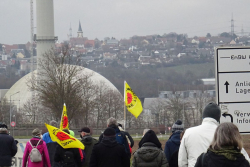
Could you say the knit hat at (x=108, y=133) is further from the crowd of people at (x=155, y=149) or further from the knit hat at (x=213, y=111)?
the knit hat at (x=213, y=111)

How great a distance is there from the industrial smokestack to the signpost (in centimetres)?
6672

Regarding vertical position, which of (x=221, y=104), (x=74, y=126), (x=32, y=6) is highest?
(x=32, y=6)

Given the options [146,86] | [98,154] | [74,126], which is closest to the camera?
[98,154]

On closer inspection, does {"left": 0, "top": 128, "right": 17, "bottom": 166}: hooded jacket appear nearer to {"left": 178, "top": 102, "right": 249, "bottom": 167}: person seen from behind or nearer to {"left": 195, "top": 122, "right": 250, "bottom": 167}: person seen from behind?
{"left": 178, "top": 102, "right": 249, "bottom": 167}: person seen from behind

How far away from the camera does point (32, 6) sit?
10625 centimetres

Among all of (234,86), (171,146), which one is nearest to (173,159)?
(171,146)

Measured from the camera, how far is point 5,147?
12.7m

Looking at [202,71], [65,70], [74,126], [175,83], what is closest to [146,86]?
[175,83]

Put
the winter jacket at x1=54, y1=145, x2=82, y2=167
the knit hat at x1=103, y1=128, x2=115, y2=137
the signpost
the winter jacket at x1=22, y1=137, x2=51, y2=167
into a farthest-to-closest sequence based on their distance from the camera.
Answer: the winter jacket at x1=22, y1=137, x2=51, y2=167 < the winter jacket at x1=54, y1=145, x2=82, y2=167 < the knit hat at x1=103, y1=128, x2=115, y2=137 < the signpost

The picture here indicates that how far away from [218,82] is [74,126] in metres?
50.5

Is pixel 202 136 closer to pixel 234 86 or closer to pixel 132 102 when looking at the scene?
pixel 234 86

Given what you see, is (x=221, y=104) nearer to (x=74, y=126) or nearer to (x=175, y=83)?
(x=74, y=126)

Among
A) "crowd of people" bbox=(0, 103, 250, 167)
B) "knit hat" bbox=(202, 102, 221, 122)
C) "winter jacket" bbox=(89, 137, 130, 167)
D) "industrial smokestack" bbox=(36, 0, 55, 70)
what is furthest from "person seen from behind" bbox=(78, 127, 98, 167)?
"industrial smokestack" bbox=(36, 0, 55, 70)

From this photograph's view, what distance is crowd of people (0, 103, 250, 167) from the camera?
18.8 feet
